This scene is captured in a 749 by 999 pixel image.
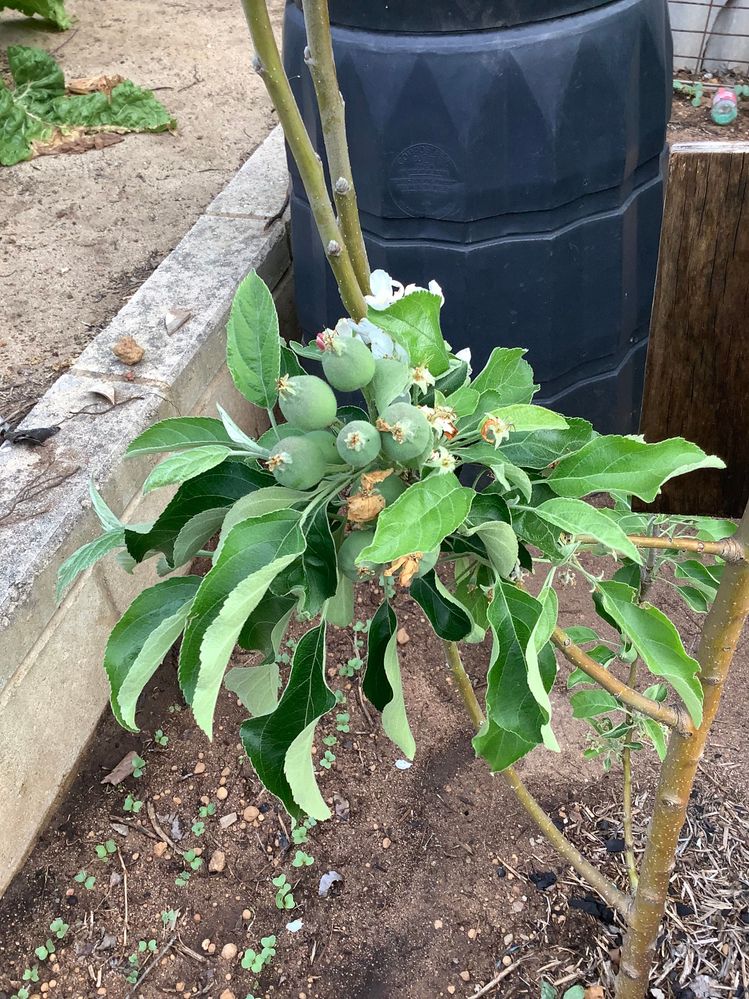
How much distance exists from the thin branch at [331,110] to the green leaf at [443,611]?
297mm

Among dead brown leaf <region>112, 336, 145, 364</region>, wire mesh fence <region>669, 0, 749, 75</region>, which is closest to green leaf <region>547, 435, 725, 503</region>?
dead brown leaf <region>112, 336, 145, 364</region>

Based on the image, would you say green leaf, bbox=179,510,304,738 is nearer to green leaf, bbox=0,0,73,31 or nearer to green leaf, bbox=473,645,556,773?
green leaf, bbox=473,645,556,773

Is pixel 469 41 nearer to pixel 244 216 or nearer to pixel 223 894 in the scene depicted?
pixel 244 216

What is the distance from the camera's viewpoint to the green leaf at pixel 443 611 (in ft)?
2.53

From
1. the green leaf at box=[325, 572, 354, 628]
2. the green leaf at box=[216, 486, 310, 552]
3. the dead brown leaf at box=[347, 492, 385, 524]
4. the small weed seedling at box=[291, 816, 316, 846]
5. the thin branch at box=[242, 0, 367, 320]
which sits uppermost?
the thin branch at box=[242, 0, 367, 320]

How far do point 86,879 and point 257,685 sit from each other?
100 centimetres

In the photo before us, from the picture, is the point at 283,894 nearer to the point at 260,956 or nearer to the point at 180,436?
the point at 260,956

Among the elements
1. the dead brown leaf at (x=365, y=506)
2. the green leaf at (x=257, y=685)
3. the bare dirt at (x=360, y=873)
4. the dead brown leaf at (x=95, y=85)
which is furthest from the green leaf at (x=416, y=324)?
the dead brown leaf at (x=95, y=85)

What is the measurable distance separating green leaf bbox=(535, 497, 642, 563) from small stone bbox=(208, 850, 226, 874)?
1190 millimetres

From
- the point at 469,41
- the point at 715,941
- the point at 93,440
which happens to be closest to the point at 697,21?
the point at 469,41

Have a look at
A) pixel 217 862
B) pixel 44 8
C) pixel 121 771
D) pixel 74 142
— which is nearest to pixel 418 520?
pixel 217 862

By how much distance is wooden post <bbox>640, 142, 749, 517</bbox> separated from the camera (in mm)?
1703

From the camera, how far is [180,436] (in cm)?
77

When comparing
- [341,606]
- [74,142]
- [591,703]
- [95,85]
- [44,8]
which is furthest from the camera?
[44,8]
